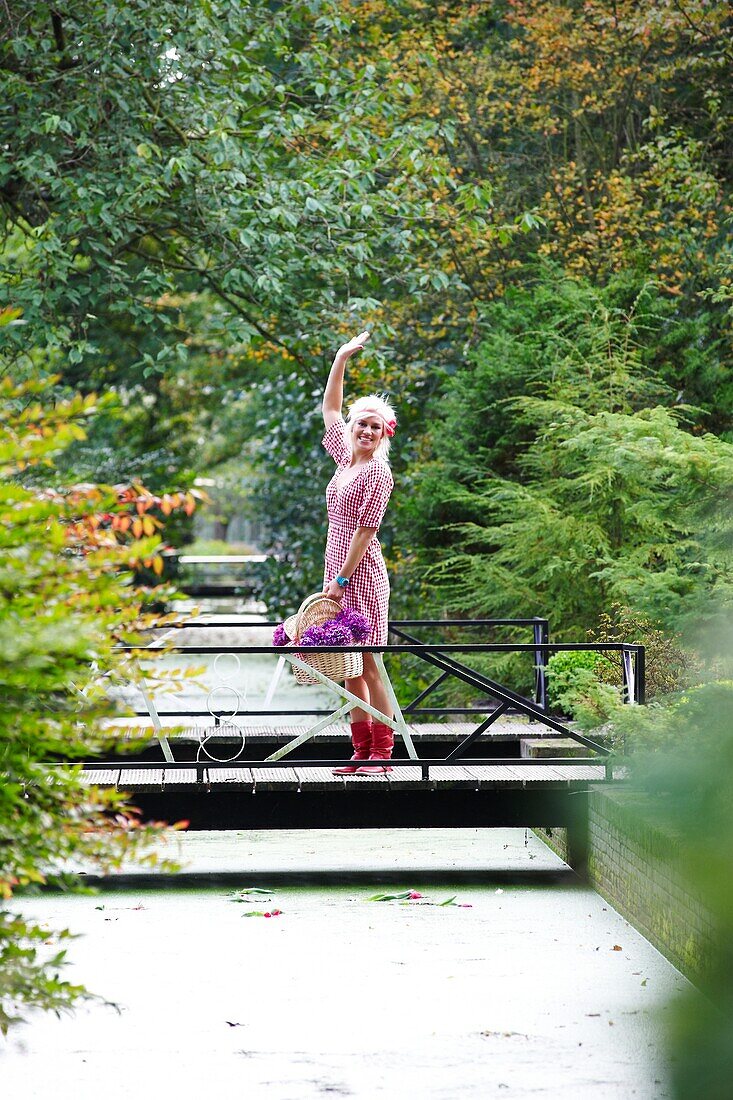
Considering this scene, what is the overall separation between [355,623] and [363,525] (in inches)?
19.9

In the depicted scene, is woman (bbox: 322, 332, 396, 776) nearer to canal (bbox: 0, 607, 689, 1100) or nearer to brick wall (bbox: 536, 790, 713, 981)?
canal (bbox: 0, 607, 689, 1100)

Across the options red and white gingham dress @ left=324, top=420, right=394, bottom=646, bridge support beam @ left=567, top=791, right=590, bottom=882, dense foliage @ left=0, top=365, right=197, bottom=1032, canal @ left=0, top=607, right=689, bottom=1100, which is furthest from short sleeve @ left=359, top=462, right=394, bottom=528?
dense foliage @ left=0, top=365, right=197, bottom=1032

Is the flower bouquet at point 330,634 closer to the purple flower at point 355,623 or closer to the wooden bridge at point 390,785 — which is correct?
the purple flower at point 355,623

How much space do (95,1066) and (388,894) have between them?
2828 millimetres

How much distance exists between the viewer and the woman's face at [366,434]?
779cm

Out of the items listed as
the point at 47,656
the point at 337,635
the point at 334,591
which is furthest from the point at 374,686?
the point at 47,656

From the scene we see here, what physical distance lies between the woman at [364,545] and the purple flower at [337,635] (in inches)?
6.4

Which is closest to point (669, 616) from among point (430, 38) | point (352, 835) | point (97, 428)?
point (352, 835)

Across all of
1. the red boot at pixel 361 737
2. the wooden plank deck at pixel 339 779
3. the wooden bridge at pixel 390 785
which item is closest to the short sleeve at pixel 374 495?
the wooden bridge at pixel 390 785

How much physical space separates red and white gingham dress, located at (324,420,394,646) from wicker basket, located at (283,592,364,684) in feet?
0.47

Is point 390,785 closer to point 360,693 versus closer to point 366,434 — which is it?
point 360,693

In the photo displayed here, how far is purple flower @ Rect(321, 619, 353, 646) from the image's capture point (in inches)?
305

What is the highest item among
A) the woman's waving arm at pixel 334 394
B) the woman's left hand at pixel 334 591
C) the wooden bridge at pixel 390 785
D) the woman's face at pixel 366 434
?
the woman's waving arm at pixel 334 394

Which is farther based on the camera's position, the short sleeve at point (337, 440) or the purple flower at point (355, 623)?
the short sleeve at point (337, 440)
